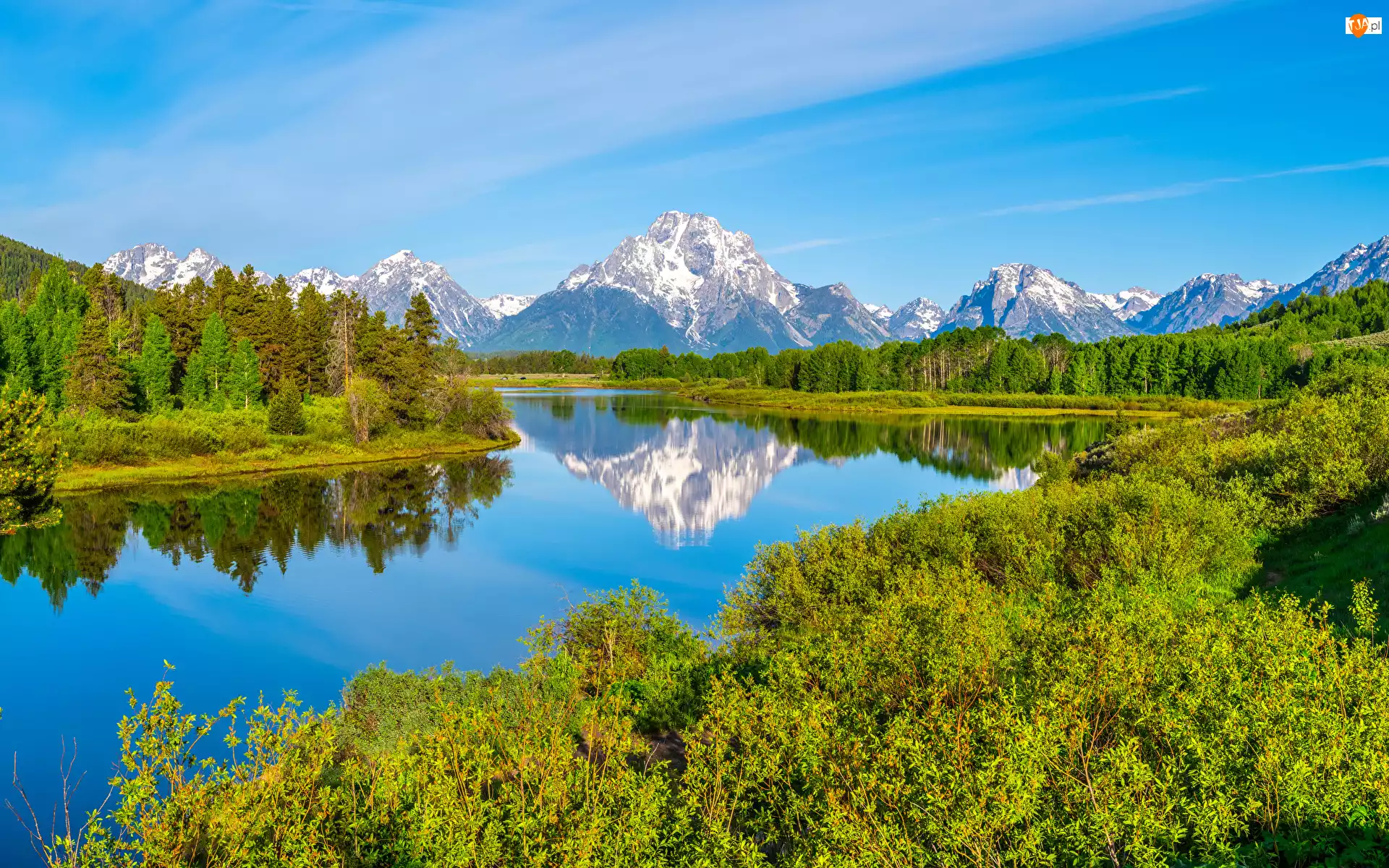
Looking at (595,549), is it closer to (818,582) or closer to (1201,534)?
(818,582)

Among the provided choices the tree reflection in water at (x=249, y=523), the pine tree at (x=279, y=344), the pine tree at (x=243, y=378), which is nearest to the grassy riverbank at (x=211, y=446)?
the tree reflection in water at (x=249, y=523)

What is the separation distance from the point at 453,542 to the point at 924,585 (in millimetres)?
32488

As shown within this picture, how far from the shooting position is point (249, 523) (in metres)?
47.6

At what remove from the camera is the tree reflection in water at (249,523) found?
129 feet

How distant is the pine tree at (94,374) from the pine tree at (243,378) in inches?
503

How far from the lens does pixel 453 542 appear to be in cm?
4491

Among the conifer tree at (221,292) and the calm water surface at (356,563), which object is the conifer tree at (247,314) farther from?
the calm water surface at (356,563)

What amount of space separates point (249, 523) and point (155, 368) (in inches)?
1630

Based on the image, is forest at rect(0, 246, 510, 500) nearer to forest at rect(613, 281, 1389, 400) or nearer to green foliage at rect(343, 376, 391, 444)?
green foliage at rect(343, 376, 391, 444)

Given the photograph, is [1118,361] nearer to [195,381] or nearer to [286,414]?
[286,414]

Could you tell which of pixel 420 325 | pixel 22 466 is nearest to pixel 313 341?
pixel 420 325

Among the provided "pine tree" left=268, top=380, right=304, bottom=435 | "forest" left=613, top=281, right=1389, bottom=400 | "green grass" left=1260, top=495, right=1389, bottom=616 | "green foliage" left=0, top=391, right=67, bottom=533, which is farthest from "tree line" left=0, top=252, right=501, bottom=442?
"forest" left=613, top=281, right=1389, bottom=400

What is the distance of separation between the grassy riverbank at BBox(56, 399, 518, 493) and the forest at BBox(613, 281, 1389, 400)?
4674 inches

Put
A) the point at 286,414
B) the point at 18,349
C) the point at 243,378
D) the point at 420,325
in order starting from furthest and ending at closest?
the point at 420,325, the point at 243,378, the point at 286,414, the point at 18,349
